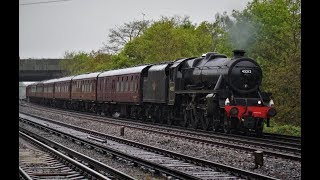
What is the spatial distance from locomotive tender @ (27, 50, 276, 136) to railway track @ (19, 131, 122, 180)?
279 inches

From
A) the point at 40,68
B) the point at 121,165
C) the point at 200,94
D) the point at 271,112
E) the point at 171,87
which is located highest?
the point at 40,68

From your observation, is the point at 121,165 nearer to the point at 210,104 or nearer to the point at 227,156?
the point at 227,156

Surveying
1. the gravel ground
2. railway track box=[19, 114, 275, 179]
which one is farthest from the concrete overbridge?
railway track box=[19, 114, 275, 179]

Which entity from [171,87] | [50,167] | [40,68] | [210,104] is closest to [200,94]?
[210,104]

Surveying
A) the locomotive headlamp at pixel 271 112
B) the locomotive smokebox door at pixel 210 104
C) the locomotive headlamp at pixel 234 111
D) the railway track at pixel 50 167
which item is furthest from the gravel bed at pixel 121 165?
the locomotive headlamp at pixel 271 112

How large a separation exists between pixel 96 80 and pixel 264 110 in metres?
23.0

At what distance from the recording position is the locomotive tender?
1864 centimetres

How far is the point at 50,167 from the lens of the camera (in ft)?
36.4

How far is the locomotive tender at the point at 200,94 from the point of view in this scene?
18.6 meters

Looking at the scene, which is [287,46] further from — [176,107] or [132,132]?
[132,132]

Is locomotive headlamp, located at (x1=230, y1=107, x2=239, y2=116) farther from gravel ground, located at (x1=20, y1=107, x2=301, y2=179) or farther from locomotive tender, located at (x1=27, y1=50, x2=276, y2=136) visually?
gravel ground, located at (x1=20, y1=107, x2=301, y2=179)

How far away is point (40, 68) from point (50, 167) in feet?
279

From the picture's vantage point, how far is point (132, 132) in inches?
827
